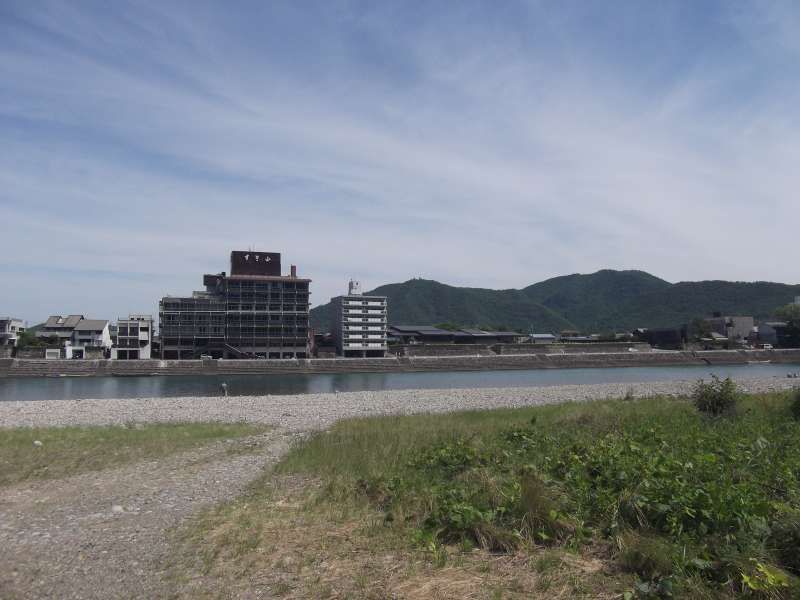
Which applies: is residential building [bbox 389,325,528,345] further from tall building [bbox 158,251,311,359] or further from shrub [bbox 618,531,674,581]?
shrub [bbox 618,531,674,581]

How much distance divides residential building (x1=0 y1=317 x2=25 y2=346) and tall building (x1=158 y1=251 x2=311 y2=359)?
24161 mm

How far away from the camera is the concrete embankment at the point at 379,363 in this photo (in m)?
71.6

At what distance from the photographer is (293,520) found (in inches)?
279

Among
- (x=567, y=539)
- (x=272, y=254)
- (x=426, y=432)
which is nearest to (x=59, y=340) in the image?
(x=272, y=254)

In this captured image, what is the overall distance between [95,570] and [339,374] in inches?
2807

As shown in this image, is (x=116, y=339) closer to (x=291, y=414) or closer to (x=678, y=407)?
(x=291, y=414)

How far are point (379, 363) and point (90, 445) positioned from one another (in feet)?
231

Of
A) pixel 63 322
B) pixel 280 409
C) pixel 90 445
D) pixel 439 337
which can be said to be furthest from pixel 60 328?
pixel 90 445

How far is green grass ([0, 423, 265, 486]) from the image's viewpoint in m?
10.9

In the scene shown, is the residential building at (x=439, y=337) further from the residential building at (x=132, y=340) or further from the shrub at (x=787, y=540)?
the shrub at (x=787, y=540)

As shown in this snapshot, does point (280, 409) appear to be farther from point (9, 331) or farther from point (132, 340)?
point (9, 331)

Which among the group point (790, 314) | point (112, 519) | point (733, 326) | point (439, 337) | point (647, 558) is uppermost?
point (790, 314)

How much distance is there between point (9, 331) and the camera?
91.3m

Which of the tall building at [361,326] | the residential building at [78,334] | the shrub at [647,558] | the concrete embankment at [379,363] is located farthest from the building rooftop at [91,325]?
the shrub at [647,558]
